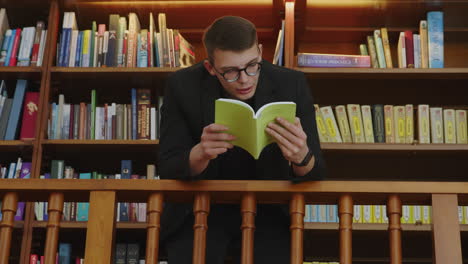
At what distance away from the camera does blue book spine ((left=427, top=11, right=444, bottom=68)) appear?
11.6ft

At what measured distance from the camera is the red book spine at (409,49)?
356cm

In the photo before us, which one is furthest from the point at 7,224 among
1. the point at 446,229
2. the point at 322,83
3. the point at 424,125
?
the point at 424,125

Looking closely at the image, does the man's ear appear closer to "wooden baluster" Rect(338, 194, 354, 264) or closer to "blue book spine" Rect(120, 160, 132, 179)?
"wooden baluster" Rect(338, 194, 354, 264)

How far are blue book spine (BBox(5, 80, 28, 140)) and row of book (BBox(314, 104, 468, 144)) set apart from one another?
150 cm

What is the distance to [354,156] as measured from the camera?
3.66 meters

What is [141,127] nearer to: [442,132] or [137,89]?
[137,89]

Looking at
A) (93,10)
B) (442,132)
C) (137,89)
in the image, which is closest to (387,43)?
(442,132)

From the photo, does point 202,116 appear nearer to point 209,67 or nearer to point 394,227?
point 209,67

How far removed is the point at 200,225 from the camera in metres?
2.03

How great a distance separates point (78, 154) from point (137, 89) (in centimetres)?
46

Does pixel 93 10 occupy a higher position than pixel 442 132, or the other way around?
pixel 93 10

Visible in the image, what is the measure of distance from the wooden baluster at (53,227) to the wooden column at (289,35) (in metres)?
1.67

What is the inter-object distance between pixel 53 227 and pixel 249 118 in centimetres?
70

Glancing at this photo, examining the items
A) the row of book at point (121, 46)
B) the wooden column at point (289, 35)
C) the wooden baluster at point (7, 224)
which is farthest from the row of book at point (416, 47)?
the wooden baluster at point (7, 224)
